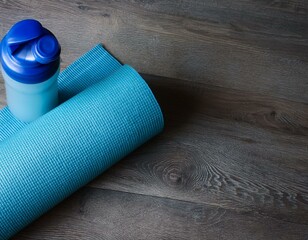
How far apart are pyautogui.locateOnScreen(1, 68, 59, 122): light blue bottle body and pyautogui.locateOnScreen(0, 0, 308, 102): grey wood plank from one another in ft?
0.65

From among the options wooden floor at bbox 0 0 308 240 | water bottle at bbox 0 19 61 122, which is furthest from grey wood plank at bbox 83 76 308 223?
water bottle at bbox 0 19 61 122

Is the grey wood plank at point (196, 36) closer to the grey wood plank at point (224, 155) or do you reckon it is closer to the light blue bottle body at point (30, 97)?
the grey wood plank at point (224, 155)

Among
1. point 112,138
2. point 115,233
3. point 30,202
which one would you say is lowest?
point 115,233

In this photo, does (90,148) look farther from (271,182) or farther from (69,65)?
(271,182)

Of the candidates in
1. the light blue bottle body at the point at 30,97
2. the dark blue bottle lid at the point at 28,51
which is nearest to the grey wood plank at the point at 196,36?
the light blue bottle body at the point at 30,97

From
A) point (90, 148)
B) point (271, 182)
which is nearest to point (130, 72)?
point (90, 148)

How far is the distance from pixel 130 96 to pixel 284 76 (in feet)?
1.54

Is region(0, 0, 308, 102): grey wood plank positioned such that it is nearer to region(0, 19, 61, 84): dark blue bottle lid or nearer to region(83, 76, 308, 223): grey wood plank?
region(83, 76, 308, 223): grey wood plank

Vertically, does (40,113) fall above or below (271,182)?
above

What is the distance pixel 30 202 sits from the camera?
0.91m

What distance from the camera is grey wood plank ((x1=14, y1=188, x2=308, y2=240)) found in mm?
1030

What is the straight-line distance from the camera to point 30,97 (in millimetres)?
923

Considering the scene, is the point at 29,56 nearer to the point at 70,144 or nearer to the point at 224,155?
the point at 70,144

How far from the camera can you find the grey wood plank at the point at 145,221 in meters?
1.03
